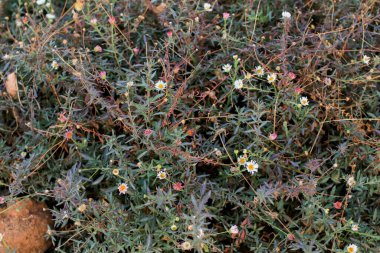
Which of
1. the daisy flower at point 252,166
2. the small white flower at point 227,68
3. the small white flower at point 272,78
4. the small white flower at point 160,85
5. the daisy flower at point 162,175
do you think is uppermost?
the small white flower at point 160,85

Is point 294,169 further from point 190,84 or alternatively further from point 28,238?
point 28,238

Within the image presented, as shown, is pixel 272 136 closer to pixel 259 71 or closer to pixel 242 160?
pixel 242 160

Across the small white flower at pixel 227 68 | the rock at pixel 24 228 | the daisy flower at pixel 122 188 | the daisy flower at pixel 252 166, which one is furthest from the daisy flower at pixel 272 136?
the rock at pixel 24 228

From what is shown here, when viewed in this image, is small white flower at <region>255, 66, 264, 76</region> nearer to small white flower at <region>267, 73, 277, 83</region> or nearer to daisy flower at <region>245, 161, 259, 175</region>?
small white flower at <region>267, 73, 277, 83</region>

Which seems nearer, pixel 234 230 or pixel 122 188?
pixel 234 230

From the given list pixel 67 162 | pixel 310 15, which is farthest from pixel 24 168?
pixel 310 15

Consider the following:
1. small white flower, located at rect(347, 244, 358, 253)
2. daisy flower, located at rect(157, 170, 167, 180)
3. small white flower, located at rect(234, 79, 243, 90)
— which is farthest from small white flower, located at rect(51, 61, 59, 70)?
small white flower, located at rect(347, 244, 358, 253)

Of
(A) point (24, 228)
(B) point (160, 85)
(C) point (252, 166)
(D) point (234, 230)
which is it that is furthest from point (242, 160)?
(A) point (24, 228)

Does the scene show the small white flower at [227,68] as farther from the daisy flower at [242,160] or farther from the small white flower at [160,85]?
the daisy flower at [242,160]

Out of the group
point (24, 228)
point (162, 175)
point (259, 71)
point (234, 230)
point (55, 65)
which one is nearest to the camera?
point (234, 230)
